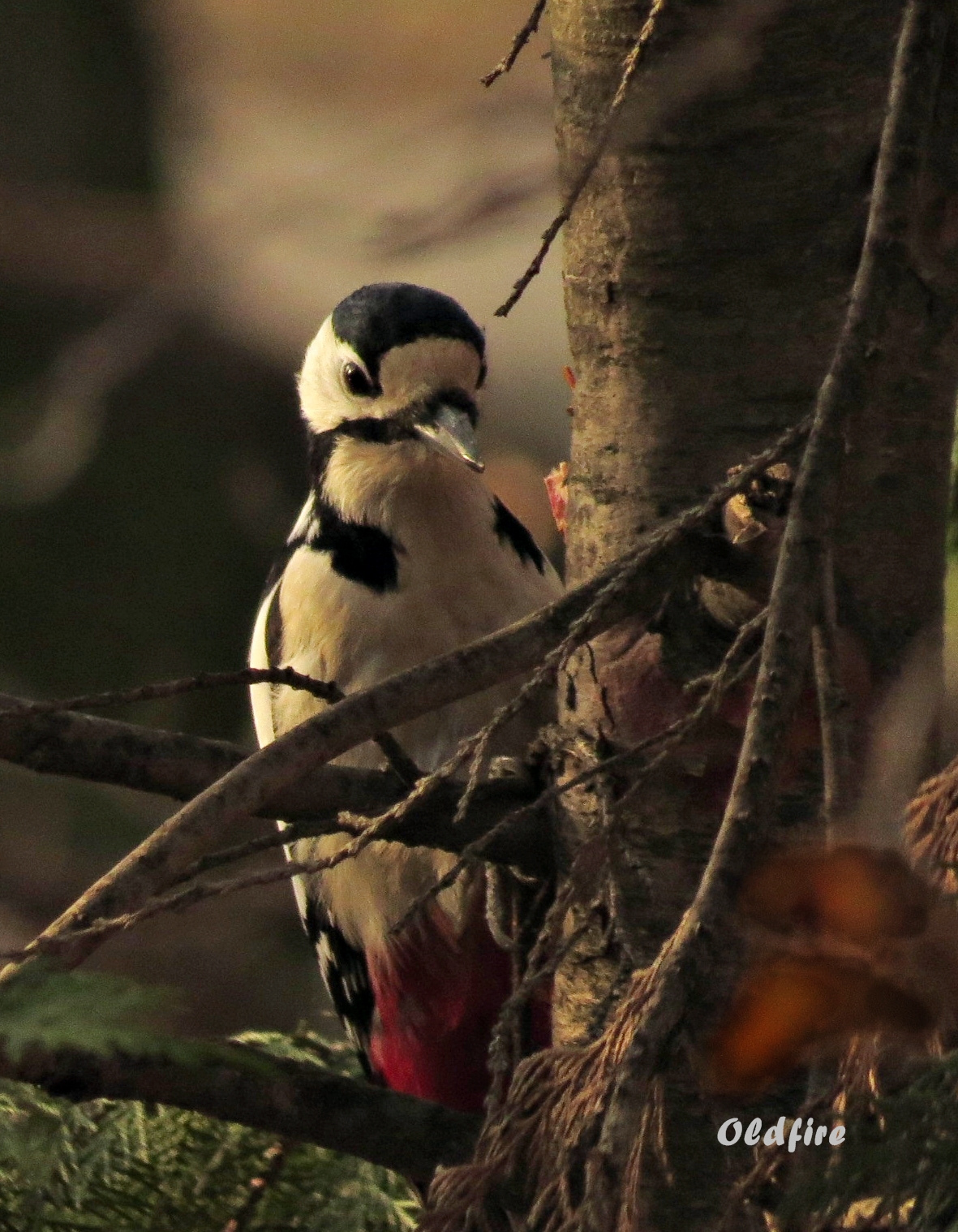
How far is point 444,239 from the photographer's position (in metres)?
0.98

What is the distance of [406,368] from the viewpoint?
162 centimetres

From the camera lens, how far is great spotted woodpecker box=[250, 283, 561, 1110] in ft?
5.38

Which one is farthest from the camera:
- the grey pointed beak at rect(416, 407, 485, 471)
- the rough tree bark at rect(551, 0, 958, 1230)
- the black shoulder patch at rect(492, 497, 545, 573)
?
the black shoulder patch at rect(492, 497, 545, 573)

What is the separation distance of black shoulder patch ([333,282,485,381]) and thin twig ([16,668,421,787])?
0.64 meters

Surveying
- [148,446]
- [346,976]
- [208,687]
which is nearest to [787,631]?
[208,687]

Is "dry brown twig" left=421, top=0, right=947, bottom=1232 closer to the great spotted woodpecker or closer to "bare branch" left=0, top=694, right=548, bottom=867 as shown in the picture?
"bare branch" left=0, top=694, right=548, bottom=867

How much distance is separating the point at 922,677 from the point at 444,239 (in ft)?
1.15

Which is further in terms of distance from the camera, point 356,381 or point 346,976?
point 346,976

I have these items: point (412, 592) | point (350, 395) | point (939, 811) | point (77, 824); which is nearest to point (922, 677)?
point (939, 811)

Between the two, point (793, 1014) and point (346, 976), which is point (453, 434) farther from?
point (793, 1014)

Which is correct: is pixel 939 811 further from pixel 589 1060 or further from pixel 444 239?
pixel 444 239

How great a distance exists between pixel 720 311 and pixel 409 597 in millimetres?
624

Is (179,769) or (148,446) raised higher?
(148,446)

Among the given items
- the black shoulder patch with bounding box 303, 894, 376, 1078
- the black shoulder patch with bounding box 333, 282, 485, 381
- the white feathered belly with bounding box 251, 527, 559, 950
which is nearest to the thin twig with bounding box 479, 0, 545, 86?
the black shoulder patch with bounding box 333, 282, 485, 381
